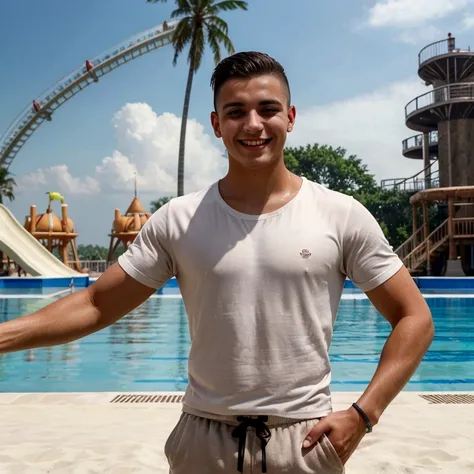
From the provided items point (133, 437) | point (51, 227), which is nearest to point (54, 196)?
point (51, 227)

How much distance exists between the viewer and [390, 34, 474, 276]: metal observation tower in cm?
2536

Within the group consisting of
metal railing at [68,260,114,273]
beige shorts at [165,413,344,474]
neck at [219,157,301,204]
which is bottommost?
beige shorts at [165,413,344,474]

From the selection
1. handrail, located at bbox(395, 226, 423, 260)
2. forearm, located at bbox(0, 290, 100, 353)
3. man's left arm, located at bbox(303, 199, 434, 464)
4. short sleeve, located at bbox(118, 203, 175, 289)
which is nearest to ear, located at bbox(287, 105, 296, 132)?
man's left arm, located at bbox(303, 199, 434, 464)

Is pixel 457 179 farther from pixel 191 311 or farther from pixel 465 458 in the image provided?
pixel 191 311

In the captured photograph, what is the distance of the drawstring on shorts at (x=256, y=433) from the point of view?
57.4 inches

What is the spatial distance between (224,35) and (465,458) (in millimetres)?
26439

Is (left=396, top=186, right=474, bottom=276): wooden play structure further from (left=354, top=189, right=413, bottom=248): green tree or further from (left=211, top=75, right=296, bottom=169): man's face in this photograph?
(left=211, top=75, right=296, bottom=169): man's face

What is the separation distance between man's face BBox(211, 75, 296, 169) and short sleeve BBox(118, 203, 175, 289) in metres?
0.25

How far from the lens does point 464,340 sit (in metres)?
11.0

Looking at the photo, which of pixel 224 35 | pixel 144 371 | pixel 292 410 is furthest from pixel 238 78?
pixel 224 35

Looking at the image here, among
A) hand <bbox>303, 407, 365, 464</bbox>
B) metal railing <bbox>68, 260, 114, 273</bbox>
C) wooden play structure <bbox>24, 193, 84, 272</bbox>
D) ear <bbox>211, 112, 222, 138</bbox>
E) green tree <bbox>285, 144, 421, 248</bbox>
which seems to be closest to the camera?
hand <bbox>303, 407, 365, 464</bbox>

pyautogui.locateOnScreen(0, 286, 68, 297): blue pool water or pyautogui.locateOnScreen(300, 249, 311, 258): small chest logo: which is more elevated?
pyautogui.locateOnScreen(300, 249, 311, 258): small chest logo

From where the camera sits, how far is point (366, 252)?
1544 millimetres

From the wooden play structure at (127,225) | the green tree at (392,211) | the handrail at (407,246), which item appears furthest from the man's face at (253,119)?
the green tree at (392,211)
